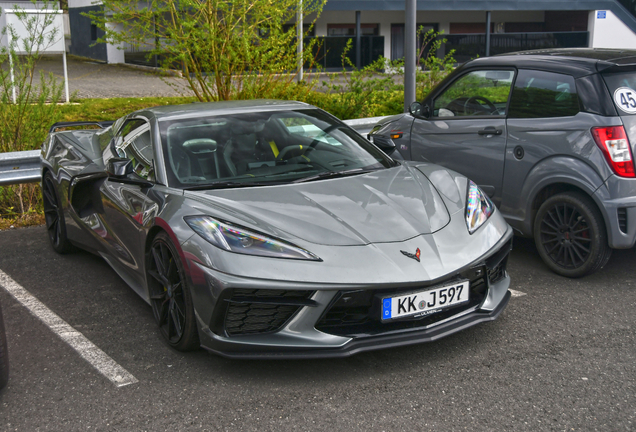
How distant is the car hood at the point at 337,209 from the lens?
3635 millimetres

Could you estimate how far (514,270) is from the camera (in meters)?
5.28

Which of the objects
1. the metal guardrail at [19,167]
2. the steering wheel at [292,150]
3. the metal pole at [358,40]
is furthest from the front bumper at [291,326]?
the metal pole at [358,40]

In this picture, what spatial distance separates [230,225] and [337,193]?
749 mm

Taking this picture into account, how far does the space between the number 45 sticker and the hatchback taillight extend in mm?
161

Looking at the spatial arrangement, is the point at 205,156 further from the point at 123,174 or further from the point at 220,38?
the point at 220,38

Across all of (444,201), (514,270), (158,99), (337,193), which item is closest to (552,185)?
(514,270)

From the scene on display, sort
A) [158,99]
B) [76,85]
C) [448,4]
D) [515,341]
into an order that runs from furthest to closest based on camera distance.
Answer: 1. [448,4]
2. [76,85]
3. [158,99]
4. [515,341]

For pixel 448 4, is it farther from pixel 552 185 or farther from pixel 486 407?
pixel 486 407

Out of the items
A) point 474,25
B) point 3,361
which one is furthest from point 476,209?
point 474,25

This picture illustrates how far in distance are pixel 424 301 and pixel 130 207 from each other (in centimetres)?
198

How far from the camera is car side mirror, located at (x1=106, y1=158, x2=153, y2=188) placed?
429cm

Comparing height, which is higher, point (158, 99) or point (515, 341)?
point (158, 99)

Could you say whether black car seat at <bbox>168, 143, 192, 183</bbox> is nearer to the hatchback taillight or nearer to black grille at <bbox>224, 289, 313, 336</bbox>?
black grille at <bbox>224, 289, 313, 336</bbox>

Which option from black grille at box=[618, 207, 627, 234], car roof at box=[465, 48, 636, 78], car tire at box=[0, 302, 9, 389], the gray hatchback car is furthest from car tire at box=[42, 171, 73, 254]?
black grille at box=[618, 207, 627, 234]
